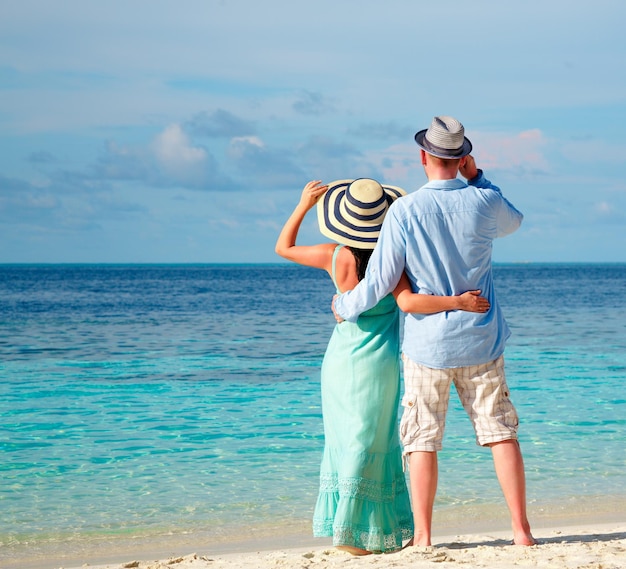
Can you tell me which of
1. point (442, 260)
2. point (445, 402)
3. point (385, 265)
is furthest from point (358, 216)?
point (445, 402)

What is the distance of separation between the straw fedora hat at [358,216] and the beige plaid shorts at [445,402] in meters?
0.56

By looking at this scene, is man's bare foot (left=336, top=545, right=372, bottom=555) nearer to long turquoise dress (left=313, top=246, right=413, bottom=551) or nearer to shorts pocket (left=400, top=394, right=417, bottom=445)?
long turquoise dress (left=313, top=246, right=413, bottom=551)

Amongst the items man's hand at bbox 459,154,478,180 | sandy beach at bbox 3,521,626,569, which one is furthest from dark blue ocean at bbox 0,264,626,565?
man's hand at bbox 459,154,478,180

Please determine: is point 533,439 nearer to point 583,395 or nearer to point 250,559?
point 583,395

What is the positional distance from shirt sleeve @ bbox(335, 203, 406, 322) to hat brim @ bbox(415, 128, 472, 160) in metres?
0.28

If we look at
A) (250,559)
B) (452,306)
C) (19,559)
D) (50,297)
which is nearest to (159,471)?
(19,559)

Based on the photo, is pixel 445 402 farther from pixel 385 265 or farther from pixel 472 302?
pixel 385 265

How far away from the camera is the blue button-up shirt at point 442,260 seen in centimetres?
326

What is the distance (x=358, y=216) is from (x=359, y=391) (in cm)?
76

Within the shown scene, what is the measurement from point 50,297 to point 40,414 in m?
32.0

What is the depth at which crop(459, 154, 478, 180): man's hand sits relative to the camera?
344 cm

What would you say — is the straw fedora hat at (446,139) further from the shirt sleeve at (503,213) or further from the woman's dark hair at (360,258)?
the woman's dark hair at (360,258)

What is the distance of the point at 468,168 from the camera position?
11.3ft

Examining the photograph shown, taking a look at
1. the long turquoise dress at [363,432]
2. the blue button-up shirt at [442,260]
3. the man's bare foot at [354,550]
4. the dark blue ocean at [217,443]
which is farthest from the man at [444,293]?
the dark blue ocean at [217,443]
